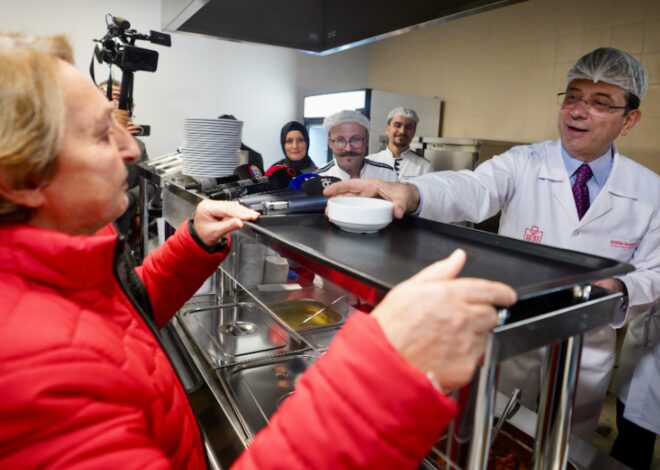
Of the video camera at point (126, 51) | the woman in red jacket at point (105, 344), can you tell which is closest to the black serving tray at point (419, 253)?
the woman in red jacket at point (105, 344)

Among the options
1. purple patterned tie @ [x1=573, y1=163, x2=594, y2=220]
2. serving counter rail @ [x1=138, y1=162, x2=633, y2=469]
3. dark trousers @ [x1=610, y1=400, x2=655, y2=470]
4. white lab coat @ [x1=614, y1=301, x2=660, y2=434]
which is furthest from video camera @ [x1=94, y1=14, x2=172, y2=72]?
dark trousers @ [x1=610, y1=400, x2=655, y2=470]

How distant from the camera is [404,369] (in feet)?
1.40

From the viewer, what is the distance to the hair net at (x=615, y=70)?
1.50 metres

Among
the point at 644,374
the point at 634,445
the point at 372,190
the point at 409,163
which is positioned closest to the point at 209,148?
the point at 372,190

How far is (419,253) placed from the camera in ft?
2.50

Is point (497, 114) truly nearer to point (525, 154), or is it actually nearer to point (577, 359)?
point (525, 154)

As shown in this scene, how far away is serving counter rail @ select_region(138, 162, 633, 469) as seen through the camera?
51cm

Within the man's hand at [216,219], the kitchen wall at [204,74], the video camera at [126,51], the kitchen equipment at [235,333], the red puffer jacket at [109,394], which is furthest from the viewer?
the kitchen wall at [204,74]

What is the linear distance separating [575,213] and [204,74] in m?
4.29

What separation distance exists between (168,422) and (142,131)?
8.36ft

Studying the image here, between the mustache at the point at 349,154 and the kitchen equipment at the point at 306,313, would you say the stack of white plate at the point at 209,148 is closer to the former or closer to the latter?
the kitchen equipment at the point at 306,313

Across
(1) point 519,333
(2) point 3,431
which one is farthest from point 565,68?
(2) point 3,431

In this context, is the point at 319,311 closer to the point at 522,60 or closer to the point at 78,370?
the point at 78,370

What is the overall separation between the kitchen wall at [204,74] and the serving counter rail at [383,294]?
353cm
